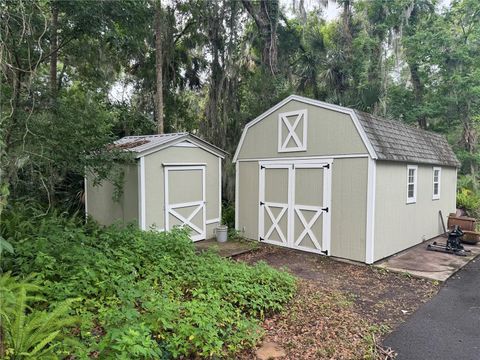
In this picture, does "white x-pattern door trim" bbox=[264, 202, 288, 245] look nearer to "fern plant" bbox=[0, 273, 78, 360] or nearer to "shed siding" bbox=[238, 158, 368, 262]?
"shed siding" bbox=[238, 158, 368, 262]

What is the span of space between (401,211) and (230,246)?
422 cm

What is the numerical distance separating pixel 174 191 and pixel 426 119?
42.0 ft

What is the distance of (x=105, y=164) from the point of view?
627 centimetres

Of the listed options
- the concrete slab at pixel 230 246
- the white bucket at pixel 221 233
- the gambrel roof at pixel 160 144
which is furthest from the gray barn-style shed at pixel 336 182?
the gambrel roof at pixel 160 144

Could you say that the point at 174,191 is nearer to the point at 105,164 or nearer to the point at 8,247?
the point at 105,164

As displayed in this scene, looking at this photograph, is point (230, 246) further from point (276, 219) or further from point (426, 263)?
point (426, 263)

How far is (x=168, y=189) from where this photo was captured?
7.67m

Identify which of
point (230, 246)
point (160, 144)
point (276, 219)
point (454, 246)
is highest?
point (160, 144)

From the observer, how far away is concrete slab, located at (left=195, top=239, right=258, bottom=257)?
7.33 meters

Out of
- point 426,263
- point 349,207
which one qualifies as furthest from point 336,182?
point 426,263

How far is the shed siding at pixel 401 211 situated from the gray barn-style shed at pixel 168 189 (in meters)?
4.41

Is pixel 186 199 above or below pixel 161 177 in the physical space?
below

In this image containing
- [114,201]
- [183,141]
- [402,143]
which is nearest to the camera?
A: [402,143]

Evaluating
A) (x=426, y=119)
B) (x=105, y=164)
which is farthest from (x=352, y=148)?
(x=426, y=119)
